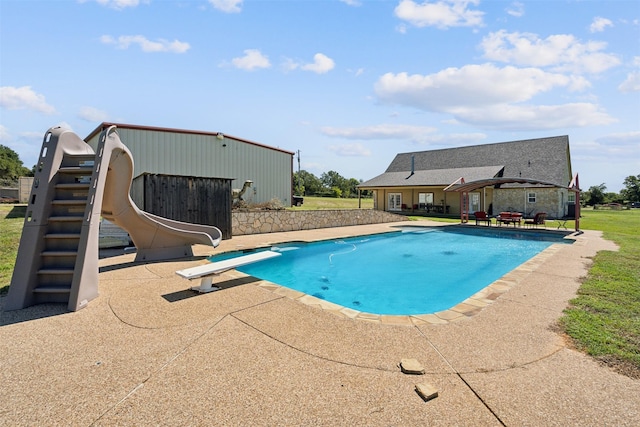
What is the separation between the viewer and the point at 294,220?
14.3 meters

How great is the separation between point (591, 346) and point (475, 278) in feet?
16.9

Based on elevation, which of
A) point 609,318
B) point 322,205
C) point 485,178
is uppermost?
point 485,178

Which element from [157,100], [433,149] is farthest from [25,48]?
[433,149]

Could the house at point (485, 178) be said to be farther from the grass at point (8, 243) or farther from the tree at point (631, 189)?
the tree at point (631, 189)

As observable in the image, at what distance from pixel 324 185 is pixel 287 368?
70607mm

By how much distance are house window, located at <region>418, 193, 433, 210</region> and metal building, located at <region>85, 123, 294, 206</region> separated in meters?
13.1

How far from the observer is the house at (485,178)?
23031 millimetres

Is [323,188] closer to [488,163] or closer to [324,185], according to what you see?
[324,185]

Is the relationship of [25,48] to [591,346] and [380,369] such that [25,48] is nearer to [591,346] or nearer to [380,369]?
[380,369]

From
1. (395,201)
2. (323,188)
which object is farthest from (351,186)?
(395,201)

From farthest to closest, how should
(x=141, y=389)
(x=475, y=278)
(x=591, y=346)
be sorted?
(x=475, y=278), (x=591, y=346), (x=141, y=389)

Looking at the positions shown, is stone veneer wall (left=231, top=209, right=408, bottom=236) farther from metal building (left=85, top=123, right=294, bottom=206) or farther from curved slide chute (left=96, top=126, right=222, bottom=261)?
metal building (left=85, top=123, right=294, bottom=206)

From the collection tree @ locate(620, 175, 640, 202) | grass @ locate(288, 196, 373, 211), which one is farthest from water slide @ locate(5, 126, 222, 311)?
tree @ locate(620, 175, 640, 202)

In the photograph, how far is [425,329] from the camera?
3.54m
